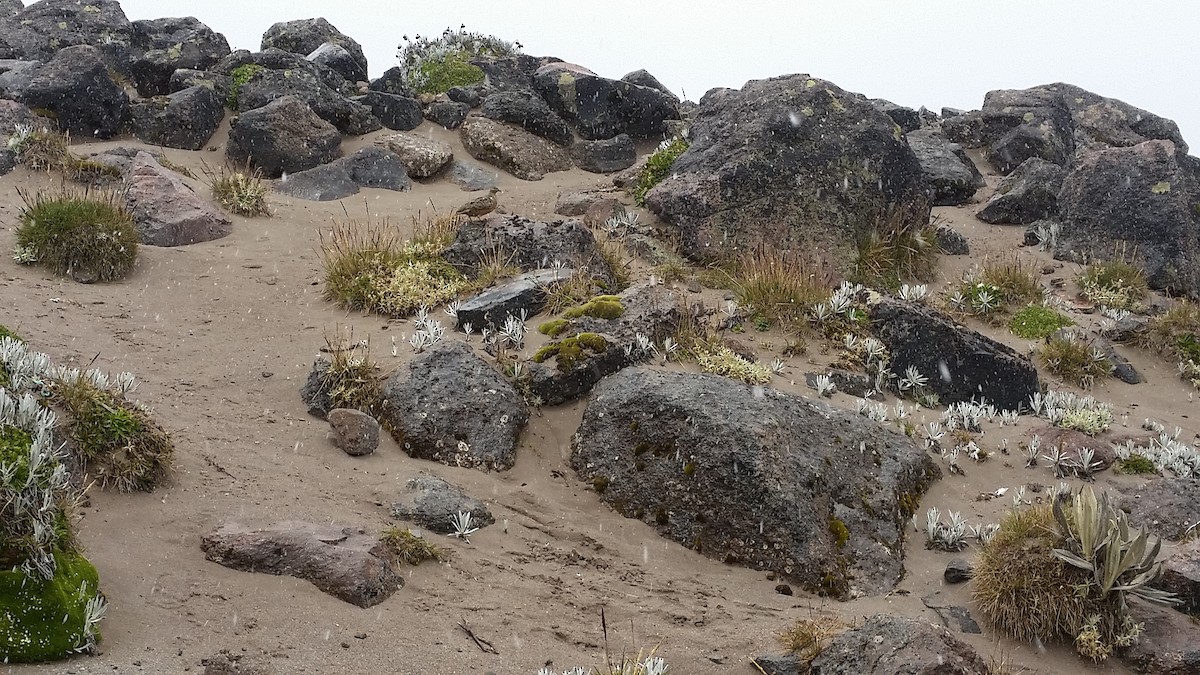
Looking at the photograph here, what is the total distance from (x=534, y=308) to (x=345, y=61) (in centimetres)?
1218

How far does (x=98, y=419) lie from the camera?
5.81m

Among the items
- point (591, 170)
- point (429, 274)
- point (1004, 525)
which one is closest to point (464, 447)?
point (429, 274)

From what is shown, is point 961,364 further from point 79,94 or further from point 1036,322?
point 79,94

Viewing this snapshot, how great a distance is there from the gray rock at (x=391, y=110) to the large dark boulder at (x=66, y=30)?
16.4ft

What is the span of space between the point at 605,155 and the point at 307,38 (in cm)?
816

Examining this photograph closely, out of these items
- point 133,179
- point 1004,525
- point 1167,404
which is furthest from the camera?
point 133,179

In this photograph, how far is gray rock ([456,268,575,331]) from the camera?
9.08 meters

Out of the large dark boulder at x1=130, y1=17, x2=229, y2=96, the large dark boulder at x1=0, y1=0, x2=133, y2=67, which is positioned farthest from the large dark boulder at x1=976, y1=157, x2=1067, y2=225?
the large dark boulder at x1=0, y1=0, x2=133, y2=67

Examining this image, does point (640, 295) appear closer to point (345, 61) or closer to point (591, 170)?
point (591, 170)

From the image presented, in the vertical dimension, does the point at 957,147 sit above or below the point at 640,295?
above

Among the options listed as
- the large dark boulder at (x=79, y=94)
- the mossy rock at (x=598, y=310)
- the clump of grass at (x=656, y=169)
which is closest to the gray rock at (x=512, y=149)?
the clump of grass at (x=656, y=169)

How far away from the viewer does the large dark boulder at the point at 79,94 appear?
14.5 meters

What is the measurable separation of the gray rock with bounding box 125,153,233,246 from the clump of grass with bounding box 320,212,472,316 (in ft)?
6.40

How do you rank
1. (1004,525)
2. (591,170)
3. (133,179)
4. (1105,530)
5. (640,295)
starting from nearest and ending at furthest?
(1105,530), (1004,525), (640,295), (133,179), (591,170)
